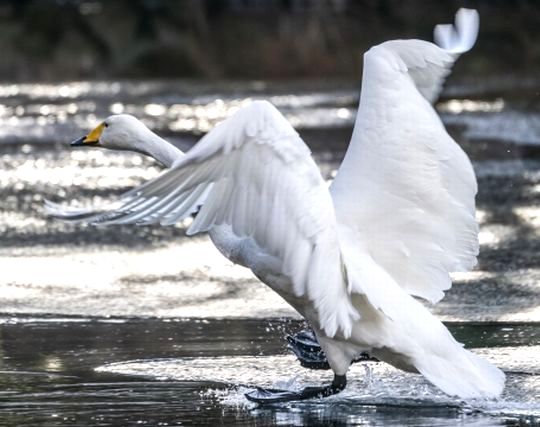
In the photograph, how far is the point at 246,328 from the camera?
8.46m

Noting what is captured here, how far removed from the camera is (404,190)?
7469 mm

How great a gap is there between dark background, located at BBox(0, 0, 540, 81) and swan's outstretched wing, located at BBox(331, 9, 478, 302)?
1571 centimetres

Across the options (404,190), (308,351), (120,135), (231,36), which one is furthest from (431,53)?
(231,36)

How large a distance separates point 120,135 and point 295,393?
80.6 inches

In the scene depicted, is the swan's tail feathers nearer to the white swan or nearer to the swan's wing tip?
the white swan

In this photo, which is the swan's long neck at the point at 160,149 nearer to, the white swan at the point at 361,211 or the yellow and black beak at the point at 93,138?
the white swan at the point at 361,211

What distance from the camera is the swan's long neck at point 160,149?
26.7 feet

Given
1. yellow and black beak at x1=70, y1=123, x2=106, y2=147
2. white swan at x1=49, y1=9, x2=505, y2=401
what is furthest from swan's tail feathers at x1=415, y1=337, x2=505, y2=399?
yellow and black beak at x1=70, y1=123, x2=106, y2=147

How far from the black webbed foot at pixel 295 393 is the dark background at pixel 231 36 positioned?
53.2ft

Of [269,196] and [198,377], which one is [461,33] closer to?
[269,196]

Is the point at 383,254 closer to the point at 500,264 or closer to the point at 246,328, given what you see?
the point at 246,328

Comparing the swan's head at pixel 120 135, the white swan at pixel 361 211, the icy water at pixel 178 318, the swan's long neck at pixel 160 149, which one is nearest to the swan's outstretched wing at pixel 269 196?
the white swan at pixel 361 211

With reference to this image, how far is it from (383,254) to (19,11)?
29.6m

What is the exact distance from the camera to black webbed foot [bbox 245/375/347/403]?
701 cm
